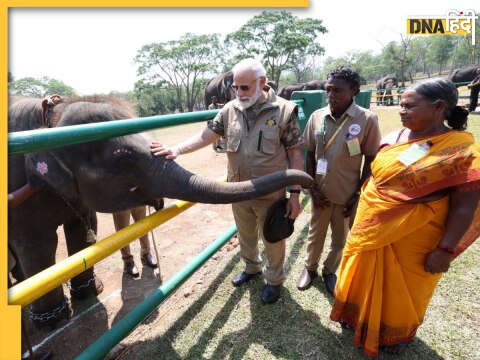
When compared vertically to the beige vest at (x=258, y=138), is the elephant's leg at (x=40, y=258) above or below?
below

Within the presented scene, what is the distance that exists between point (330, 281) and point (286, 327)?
2.13 ft

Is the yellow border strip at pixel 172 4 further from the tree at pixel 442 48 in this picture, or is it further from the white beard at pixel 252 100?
the tree at pixel 442 48

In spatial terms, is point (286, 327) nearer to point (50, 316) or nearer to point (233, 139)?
point (233, 139)

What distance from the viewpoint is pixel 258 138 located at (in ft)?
7.19

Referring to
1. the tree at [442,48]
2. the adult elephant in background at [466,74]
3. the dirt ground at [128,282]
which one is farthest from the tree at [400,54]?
the dirt ground at [128,282]

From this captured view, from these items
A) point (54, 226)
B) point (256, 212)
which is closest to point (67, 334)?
point (54, 226)

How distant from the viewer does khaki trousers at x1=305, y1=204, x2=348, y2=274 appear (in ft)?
8.73

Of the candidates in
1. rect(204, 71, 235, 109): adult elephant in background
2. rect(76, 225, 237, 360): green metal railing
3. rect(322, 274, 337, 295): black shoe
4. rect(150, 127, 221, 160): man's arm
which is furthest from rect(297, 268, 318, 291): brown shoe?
rect(204, 71, 235, 109): adult elephant in background

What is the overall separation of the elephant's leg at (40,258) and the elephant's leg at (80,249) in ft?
1.05

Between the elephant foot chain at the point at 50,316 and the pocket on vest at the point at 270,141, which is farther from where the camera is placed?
the elephant foot chain at the point at 50,316

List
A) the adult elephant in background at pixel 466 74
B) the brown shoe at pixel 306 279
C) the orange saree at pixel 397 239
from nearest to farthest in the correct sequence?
the orange saree at pixel 397 239 → the brown shoe at pixel 306 279 → the adult elephant in background at pixel 466 74

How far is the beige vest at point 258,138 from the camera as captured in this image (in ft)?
7.15

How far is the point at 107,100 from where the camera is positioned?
2127 mm

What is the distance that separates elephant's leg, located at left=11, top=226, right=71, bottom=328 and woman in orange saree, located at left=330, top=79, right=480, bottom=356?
89.6 inches
